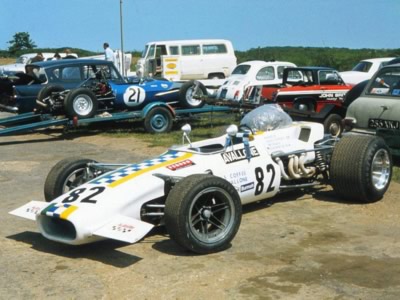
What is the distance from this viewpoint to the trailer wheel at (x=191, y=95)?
15.1 meters

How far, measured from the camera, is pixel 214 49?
86.9ft

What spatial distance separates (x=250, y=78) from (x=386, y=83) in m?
8.14

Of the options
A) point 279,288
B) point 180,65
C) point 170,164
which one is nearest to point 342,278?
point 279,288

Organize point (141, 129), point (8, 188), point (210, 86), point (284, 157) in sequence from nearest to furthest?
point (284, 157), point (8, 188), point (141, 129), point (210, 86)

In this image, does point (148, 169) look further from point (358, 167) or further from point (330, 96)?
point (330, 96)

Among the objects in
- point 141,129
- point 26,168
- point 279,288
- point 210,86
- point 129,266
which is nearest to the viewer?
point 279,288

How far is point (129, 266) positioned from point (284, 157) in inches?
102

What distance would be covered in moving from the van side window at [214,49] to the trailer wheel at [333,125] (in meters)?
14.2

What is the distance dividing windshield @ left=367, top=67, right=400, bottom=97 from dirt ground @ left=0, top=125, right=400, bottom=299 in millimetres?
2807

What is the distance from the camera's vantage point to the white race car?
17.4ft

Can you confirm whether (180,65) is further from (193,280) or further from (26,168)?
(193,280)

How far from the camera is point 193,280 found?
484 cm

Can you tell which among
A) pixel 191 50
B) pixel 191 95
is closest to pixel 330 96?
pixel 191 95

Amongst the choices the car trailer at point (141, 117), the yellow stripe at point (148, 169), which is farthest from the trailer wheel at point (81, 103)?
the yellow stripe at point (148, 169)
